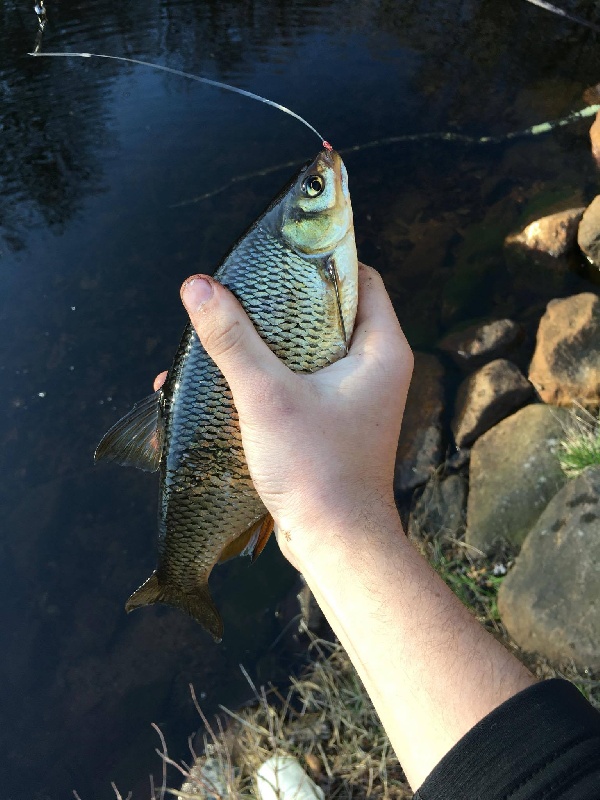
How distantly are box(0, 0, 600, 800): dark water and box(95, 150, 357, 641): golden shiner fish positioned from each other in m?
2.52

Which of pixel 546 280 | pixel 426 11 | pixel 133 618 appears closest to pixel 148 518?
pixel 133 618

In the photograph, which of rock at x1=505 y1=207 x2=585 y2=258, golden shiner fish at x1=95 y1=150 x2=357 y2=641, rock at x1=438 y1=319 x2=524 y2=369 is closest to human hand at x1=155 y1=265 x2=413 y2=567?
golden shiner fish at x1=95 y1=150 x2=357 y2=641

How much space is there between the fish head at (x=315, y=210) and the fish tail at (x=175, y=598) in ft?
4.91

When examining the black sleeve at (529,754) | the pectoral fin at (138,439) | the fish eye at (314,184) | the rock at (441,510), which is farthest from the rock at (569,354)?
the black sleeve at (529,754)

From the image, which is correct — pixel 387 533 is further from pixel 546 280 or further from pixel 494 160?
pixel 494 160

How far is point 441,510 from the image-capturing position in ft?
15.4

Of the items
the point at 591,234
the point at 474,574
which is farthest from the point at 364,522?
the point at 591,234

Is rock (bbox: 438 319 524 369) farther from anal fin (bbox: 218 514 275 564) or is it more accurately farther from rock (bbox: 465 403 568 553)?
anal fin (bbox: 218 514 275 564)

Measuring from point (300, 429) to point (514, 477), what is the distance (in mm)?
2857

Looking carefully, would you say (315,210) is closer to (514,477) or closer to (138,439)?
(138,439)

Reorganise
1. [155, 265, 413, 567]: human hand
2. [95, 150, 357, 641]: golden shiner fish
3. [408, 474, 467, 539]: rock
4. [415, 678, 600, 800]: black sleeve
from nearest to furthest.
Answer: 1. [415, 678, 600, 800]: black sleeve
2. [155, 265, 413, 567]: human hand
3. [95, 150, 357, 641]: golden shiner fish
4. [408, 474, 467, 539]: rock

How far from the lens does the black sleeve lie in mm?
1277

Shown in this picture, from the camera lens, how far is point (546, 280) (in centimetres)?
650

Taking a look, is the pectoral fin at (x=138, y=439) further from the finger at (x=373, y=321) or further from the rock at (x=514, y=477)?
the rock at (x=514, y=477)
